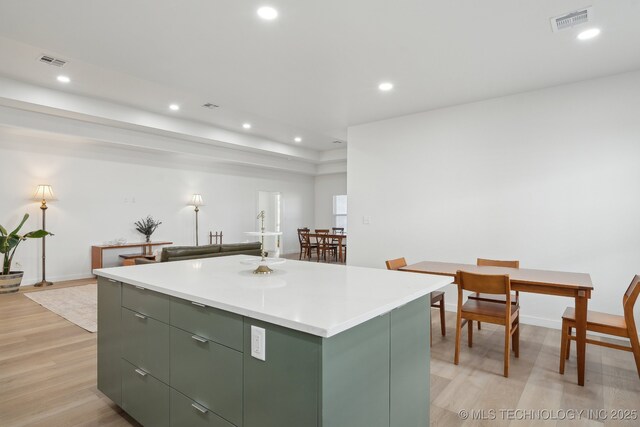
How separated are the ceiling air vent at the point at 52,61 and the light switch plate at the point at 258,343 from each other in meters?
4.27

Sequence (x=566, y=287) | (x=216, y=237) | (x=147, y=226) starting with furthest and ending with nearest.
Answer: (x=216, y=237)
(x=147, y=226)
(x=566, y=287)

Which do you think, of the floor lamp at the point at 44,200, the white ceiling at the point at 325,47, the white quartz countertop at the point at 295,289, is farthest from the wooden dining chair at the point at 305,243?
the white quartz countertop at the point at 295,289

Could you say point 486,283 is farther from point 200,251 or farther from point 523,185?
point 200,251

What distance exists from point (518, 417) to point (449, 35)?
2.80 meters

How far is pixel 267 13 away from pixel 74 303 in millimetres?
4574

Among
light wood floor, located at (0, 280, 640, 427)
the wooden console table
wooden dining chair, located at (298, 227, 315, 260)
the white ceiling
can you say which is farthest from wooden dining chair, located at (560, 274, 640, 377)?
the wooden console table

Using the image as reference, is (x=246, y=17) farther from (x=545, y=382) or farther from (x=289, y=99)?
(x=545, y=382)

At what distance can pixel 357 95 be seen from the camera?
416 centimetres

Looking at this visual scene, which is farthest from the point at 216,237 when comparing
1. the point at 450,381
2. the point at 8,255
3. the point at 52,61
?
the point at 450,381

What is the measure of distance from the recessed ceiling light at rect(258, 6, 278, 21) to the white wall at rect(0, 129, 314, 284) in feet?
18.0

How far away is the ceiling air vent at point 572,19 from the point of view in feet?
7.98

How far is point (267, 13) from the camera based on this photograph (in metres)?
2.48

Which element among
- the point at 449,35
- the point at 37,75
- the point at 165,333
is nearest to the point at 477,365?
the point at 165,333

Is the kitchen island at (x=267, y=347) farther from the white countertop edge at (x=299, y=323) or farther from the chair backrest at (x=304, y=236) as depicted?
the chair backrest at (x=304, y=236)
